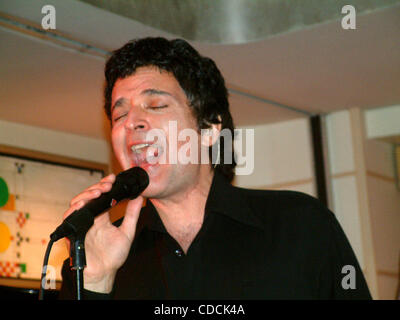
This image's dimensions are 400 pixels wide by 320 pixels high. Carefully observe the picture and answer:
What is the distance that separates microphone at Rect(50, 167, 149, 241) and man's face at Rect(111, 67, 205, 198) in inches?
5.0

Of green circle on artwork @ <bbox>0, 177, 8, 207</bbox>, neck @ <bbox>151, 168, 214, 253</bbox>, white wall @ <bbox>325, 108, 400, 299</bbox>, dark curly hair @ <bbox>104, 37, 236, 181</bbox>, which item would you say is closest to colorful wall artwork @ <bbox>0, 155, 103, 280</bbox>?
green circle on artwork @ <bbox>0, 177, 8, 207</bbox>

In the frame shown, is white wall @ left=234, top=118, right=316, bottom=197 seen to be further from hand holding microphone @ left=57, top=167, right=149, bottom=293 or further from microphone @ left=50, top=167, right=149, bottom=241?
microphone @ left=50, top=167, right=149, bottom=241

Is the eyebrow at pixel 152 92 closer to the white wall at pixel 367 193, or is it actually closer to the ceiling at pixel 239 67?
the ceiling at pixel 239 67

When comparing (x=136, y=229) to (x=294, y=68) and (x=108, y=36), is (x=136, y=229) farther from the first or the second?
(x=294, y=68)

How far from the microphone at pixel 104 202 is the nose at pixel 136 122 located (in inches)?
6.6

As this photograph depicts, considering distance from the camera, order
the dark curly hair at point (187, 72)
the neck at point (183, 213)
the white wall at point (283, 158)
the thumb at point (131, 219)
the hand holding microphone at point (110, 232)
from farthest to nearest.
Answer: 1. the white wall at point (283, 158)
2. the dark curly hair at point (187, 72)
3. the neck at point (183, 213)
4. the thumb at point (131, 219)
5. the hand holding microphone at point (110, 232)

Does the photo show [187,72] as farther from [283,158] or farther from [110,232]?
[283,158]

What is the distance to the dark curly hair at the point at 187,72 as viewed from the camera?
2.12 m

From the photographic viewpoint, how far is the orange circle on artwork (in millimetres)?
4219

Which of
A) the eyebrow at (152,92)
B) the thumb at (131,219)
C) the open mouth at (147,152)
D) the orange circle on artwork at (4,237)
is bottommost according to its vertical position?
the thumb at (131,219)

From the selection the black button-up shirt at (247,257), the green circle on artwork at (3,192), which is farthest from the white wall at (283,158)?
the black button-up shirt at (247,257)

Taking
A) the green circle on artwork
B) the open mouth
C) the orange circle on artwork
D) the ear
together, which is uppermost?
the green circle on artwork

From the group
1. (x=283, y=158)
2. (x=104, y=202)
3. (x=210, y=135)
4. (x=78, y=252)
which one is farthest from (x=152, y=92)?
(x=283, y=158)
